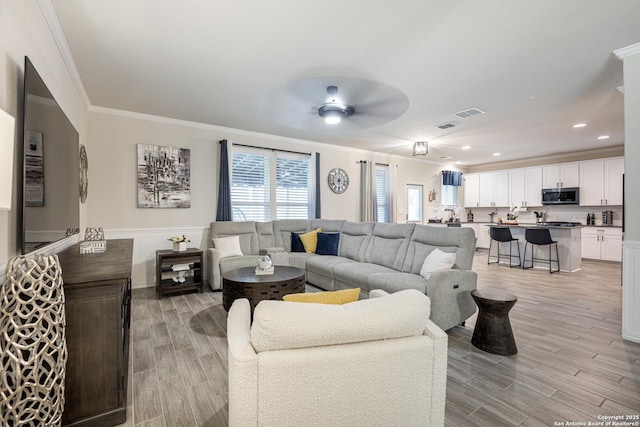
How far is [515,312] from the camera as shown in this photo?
3.53m

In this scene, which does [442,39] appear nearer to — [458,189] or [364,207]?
[364,207]

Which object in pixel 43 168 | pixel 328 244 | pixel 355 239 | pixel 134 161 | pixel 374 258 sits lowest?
pixel 374 258

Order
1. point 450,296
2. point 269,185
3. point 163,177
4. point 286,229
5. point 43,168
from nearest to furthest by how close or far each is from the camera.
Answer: point 43,168
point 450,296
point 163,177
point 286,229
point 269,185

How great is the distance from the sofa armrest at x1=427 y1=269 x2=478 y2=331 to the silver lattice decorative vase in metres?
2.62

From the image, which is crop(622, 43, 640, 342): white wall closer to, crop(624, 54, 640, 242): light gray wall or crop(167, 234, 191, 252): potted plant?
crop(624, 54, 640, 242): light gray wall

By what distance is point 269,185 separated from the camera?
224 inches

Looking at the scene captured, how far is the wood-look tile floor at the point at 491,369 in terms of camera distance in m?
1.77

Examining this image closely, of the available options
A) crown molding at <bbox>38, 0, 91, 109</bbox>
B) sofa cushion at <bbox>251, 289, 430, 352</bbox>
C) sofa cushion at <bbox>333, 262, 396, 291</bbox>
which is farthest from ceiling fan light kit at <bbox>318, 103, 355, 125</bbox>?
sofa cushion at <bbox>251, 289, 430, 352</bbox>

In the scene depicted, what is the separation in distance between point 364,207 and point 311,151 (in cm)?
189

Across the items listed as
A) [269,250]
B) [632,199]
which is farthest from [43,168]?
[632,199]

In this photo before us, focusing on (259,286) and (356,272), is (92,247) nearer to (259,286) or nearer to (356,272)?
(259,286)

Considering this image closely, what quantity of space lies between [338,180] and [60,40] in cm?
503

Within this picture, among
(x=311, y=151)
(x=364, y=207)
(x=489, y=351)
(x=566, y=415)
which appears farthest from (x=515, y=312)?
(x=311, y=151)

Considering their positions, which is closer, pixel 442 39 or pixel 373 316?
pixel 373 316
